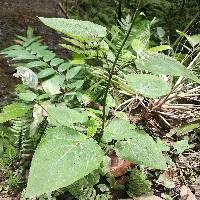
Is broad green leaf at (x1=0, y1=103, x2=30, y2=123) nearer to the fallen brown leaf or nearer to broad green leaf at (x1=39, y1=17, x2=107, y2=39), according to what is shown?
broad green leaf at (x1=39, y1=17, x2=107, y2=39)

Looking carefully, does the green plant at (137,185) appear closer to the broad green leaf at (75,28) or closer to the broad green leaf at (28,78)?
the broad green leaf at (28,78)

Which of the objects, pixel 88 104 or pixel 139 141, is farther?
pixel 88 104

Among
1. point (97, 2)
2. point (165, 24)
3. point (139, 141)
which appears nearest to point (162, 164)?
point (139, 141)

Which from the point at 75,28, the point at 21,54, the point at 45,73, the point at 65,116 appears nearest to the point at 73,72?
the point at 45,73

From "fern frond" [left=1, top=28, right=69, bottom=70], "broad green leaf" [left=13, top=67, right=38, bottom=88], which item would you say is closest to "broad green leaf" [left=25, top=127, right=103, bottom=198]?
"broad green leaf" [left=13, top=67, right=38, bottom=88]

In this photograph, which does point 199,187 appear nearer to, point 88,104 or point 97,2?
point 88,104

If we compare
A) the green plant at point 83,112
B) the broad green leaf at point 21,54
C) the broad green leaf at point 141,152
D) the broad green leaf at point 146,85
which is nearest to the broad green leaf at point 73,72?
the green plant at point 83,112

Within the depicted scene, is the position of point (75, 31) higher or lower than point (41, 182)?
higher
